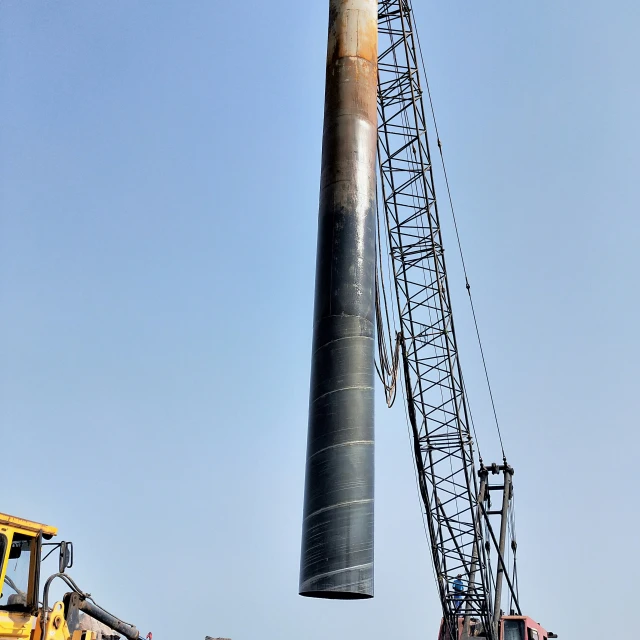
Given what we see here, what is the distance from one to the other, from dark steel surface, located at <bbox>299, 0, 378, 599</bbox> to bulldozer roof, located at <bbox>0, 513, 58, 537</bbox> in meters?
4.79

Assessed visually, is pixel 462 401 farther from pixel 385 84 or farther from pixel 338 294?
pixel 338 294

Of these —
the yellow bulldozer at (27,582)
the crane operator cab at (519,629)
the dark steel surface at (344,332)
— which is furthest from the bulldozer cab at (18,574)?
the crane operator cab at (519,629)

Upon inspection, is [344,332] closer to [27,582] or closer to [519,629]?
[27,582]

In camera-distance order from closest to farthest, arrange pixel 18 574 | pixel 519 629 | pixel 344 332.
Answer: pixel 18 574 → pixel 344 332 → pixel 519 629

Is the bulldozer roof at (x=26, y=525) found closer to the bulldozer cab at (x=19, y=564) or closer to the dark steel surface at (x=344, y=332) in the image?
the bulldozer cab at (x=19, y=564)

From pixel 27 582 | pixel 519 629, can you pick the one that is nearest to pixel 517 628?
pixel 519 629

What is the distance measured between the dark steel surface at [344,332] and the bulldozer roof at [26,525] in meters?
4.79

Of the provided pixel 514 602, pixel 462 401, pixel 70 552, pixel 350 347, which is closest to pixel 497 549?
pixel 514 602

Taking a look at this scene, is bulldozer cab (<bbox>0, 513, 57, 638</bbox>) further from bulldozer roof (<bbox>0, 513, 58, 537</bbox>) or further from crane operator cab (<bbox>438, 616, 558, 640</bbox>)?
crane operator cab (<bbox>438, 616, 558, 640</bbox>)

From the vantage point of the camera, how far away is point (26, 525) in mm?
11656

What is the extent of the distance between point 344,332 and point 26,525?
6.99 meters

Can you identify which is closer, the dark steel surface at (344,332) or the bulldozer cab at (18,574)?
the bulldozer cab at (18,574)

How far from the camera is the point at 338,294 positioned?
54.2 ft

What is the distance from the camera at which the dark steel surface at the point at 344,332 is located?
579 inches
